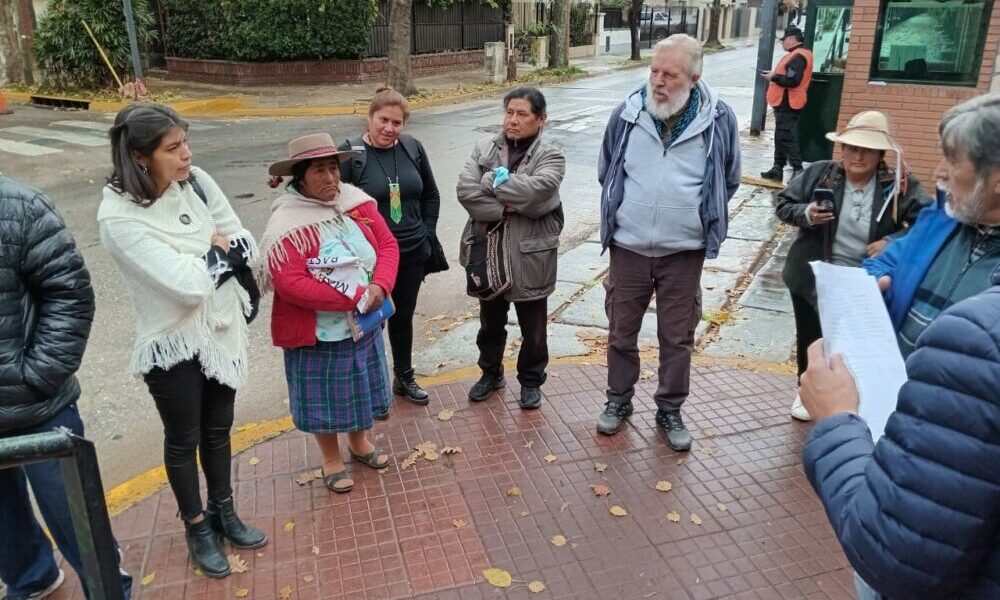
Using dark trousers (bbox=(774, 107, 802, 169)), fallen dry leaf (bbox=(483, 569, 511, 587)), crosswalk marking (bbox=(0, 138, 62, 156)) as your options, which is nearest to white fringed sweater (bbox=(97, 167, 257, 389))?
fallen dry leaf (bbox=(483, 569, 511, 587))

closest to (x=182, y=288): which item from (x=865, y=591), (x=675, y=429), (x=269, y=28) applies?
(x=865, y=591)

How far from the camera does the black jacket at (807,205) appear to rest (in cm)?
366

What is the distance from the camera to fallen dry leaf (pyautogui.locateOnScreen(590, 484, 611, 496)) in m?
3.64

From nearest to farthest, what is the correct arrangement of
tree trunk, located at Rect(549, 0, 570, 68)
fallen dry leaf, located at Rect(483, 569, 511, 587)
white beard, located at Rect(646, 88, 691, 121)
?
1. fallen dry leaf, located at Rect(483, 569, 511, 587)
2. white beard, located at Rect(646, 88, 691, 121)
3. tree trunk, located at Rect(549, 0, 570, 68)

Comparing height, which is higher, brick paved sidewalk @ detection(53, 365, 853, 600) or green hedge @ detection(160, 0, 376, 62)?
green hedge @ detection(160, 0, 376, 62)

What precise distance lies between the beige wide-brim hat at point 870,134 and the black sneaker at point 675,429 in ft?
5.32

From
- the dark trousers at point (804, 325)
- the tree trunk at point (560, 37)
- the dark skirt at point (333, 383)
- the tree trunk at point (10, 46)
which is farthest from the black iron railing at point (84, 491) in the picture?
the tree trunk at point (560, 37)

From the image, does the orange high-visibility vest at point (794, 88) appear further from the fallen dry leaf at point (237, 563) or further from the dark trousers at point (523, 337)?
the fallen dry leaf at point (237, 563)

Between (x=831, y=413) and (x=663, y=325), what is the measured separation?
7.74 ft

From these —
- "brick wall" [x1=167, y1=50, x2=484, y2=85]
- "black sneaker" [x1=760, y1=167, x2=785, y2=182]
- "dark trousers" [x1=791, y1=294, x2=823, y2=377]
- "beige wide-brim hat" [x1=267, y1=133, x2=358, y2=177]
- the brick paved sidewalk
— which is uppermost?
"beige wide-brim hat" [x1=267, y1=133, x2=358, y2=177]

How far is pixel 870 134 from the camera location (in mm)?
3574

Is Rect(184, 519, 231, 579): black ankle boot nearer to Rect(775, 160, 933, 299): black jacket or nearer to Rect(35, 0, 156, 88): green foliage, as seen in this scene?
Rect(775, 160, 933, 299): black jacket

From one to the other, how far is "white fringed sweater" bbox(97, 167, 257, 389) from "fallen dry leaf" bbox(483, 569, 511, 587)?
1285 mm

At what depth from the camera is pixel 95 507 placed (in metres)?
1.47
